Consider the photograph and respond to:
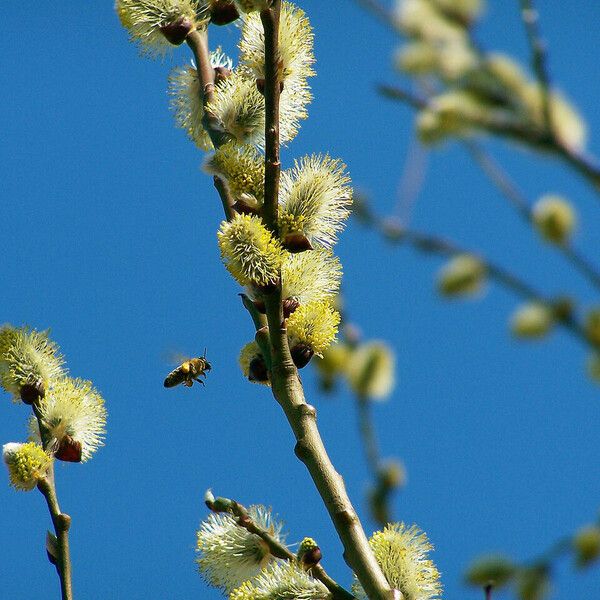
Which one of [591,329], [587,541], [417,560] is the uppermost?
[417,560]

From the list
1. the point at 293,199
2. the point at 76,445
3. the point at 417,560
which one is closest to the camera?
the point at 417,560

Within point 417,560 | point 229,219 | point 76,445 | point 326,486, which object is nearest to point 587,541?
point 326,486

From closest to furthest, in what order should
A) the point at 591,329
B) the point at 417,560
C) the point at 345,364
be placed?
the point at 591,329
the point at 345,364
the point at 417,560

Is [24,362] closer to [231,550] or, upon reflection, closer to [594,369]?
[231,550]

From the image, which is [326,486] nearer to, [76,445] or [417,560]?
[417,560]

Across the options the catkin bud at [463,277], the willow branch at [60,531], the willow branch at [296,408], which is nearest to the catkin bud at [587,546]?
the catkin bud at [463,277]

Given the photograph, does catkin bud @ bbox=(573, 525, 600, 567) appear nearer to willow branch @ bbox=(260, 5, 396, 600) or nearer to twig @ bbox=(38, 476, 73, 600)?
willow branch @ bbox=(260, 5, 396, 600)
